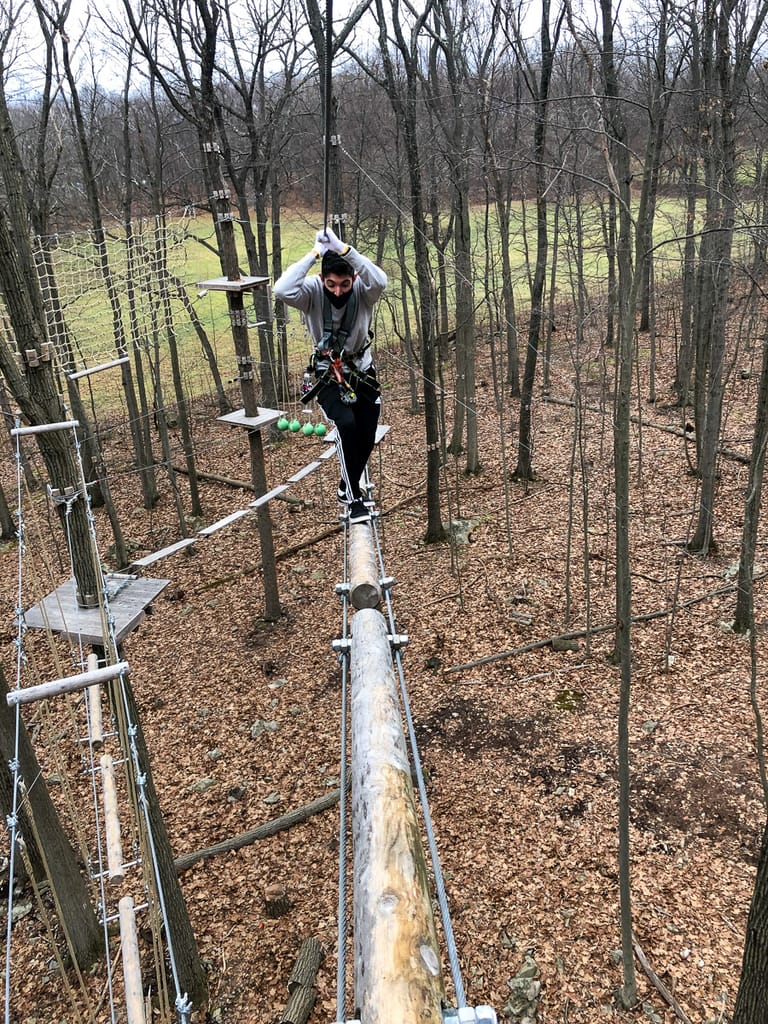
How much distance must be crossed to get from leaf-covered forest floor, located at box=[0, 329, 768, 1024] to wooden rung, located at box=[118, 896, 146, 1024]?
110 centimetres

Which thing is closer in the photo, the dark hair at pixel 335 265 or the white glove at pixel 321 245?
the white glove at pixel 321 245

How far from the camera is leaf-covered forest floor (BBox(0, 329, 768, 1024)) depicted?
4.89m

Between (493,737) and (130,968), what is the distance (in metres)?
4.71

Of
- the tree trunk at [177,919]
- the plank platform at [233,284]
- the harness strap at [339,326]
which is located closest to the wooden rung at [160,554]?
the tree trunk at [177,919]

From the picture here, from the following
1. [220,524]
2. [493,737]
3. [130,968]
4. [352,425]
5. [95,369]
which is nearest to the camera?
[130,968]

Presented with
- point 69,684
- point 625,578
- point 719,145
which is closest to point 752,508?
point 625,578

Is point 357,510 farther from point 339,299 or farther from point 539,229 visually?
point 539,229

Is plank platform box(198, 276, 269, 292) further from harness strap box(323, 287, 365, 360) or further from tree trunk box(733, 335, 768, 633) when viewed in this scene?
tree trunk box(733, 335, 768, 633)

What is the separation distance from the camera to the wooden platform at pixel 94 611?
3920 mm

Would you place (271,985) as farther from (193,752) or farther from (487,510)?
(487,510)

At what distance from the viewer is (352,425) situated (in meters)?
5.02

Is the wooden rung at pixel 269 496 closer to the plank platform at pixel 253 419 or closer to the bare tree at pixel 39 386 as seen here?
the plank platform at pixel 253 419

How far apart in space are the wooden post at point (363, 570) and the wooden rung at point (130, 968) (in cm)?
148

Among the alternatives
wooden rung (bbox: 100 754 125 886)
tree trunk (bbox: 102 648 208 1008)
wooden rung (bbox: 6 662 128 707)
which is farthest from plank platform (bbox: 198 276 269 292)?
wooden rung (bbox: 6 662 128 707)
